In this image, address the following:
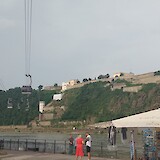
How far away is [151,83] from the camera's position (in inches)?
5098

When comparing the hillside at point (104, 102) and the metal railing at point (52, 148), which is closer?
the metal railing at point (52, 148)

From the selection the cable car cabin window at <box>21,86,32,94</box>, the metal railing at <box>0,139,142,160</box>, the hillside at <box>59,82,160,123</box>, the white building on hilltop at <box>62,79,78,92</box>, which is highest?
the white building on hilltop at <box>62,79,78,92</box>

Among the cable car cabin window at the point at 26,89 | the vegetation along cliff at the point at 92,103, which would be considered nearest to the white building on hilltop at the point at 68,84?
the vegetation along cliff at the point at 92,103

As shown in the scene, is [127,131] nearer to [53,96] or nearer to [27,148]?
[27,148]

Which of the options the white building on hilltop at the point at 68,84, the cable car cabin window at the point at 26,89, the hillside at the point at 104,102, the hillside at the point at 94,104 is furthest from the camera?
the white building on hilltop at the point at 68,84

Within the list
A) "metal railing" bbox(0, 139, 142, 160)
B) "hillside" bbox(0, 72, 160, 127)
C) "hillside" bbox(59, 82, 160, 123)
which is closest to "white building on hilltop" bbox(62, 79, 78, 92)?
"hillside" bbox(0, 72, 160, 127)

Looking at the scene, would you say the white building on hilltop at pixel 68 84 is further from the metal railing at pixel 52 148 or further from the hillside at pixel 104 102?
the metal railing at pixel 52 148

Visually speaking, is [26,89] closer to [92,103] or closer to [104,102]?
[104,102]

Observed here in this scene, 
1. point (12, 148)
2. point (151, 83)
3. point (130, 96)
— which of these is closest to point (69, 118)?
point (130, 96)

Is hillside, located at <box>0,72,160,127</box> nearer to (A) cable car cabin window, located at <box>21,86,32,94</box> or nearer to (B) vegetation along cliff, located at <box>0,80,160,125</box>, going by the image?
(B) vegetation along cliff, located at <box>0,80,160,125</box>

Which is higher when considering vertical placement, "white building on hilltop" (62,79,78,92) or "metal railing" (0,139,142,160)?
"white building on hilltop" (62,79,78,92)

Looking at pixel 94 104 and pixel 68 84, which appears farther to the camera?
pixel 68 84

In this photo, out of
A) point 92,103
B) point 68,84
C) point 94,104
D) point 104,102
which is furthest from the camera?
point 68,84

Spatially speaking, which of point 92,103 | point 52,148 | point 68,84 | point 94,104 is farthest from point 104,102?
point 52,148
